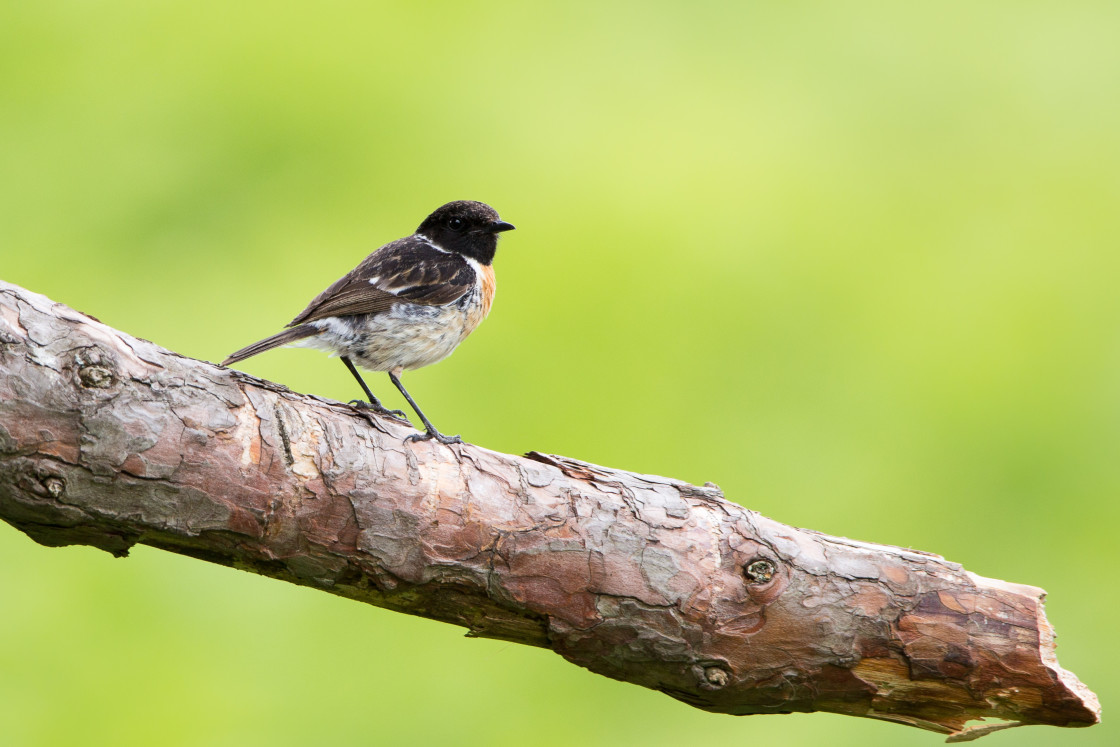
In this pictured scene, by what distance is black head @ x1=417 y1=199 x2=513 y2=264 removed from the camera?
229 inches

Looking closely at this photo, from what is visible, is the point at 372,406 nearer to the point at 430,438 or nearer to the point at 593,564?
the point at 430,438

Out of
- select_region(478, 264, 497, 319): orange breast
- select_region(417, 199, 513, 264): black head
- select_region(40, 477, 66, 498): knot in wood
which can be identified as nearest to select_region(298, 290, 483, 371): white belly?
select_region(478, 264, 497, 319): orange breast

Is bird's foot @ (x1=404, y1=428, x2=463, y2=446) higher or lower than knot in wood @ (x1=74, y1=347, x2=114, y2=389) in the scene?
higher

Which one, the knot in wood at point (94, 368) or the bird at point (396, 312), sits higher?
the bird at point (396, 312)

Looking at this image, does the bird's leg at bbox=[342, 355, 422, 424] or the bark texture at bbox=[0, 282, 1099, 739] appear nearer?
the bark texture at bbox=[0, 282, 1099, 739]

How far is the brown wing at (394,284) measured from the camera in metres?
4.99

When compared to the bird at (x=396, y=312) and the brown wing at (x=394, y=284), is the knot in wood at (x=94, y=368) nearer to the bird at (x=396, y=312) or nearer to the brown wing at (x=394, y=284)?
the bird at (x=396, y=312)

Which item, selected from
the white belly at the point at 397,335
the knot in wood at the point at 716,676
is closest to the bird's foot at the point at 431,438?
the knot in wood at the point at 716,676

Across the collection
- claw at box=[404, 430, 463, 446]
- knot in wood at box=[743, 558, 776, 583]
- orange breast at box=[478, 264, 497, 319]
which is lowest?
knot in wood at box=[743, 558, 776, 583]

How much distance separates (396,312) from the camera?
5055 millimetres

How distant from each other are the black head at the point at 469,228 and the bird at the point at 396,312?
14 cm

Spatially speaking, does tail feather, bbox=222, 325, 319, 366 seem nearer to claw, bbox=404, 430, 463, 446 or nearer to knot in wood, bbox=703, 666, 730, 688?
claw, bbox=404, 430, 463, 446

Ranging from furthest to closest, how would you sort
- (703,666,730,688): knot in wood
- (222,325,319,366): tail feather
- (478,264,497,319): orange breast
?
(478,264,497,319): orange breast, (222,325,319,366): tail feather, (703,666,730,688): knot in wood

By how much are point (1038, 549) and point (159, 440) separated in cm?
655
